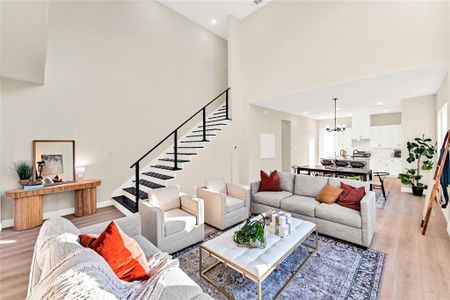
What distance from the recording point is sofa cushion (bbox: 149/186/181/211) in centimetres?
300

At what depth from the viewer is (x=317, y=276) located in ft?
7.21

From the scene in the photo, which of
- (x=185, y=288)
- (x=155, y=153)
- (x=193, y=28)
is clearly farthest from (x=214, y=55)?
(x=185, y=288)

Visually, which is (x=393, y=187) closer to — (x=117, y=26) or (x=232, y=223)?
(x=232, y=223)

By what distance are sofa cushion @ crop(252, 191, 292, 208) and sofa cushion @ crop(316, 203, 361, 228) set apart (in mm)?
722

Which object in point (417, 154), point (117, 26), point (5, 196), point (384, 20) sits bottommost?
point (5, 196)

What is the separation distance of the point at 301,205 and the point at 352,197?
77 cm

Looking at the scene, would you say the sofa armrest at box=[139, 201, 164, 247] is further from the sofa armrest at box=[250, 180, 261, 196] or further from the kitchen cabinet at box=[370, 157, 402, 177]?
the kitchen cabinet at box=[370, 157, 402, 177]

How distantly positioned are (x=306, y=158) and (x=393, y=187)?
11.1 ft

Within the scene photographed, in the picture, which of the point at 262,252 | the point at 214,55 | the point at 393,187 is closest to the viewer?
the point at 262,252

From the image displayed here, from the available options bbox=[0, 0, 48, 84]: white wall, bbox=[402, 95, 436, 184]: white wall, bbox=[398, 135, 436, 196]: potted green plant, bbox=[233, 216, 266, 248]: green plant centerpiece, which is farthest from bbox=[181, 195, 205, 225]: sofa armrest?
bbox=[402, 95, 436, 184]: white wall

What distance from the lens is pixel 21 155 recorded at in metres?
3.66

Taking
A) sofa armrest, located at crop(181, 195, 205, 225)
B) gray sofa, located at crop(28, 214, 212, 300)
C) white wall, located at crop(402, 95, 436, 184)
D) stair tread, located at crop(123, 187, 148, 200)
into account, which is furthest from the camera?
white wall, located at crop(402, 95, 436, 184)

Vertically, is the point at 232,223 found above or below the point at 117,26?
below

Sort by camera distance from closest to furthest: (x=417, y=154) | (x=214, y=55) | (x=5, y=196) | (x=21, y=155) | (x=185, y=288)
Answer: (x=185, y=288), (x=5, y=196), (x=21, y=155), (x=417, y=154), (x=214, y=55)
